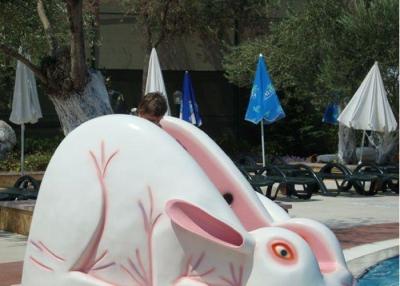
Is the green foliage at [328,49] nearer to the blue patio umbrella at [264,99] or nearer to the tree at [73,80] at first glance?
the blue patio umbrella at [264,99]

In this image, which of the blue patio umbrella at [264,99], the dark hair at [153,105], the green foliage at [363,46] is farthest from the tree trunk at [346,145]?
the dark hair at [153,105]

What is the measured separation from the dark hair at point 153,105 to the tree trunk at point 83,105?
5.11m

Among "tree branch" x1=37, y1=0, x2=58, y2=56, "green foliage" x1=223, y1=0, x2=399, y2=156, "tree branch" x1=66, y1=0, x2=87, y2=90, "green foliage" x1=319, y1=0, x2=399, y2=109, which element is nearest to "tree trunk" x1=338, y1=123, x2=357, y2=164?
"green foliage" x1=223, y1=0, x2=399, y2=156

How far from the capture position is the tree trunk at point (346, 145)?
77.5 ft

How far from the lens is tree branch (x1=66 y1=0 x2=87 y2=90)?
9820 millimetres

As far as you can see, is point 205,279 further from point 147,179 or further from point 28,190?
point 28,190

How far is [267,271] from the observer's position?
3.50m

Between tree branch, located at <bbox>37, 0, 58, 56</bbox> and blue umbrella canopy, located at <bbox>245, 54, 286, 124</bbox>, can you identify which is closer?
tree branch, located at <bbox>37, 0, 58, 56</bbox>

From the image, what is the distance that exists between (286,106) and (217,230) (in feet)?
84.5

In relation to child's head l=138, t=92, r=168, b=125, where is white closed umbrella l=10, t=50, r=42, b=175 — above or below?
below

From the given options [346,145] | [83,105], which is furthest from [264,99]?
[346,145]

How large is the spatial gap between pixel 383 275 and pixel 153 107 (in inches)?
177

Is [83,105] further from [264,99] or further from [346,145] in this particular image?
[346,145]

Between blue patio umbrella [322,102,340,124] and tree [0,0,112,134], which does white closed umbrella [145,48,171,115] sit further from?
blue patio umbrella [322,102,340,124]
